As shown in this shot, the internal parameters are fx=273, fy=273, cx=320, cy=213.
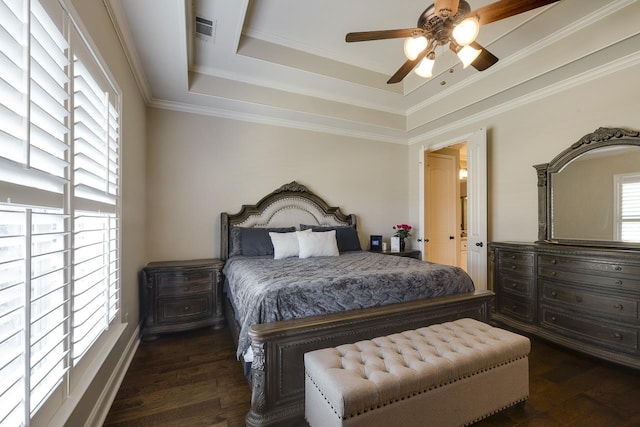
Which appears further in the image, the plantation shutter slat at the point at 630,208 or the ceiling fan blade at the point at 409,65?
the plantation shutter slat at the point at 630,208

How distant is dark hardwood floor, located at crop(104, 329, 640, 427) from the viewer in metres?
1.69

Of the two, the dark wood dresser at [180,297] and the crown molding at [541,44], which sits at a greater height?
the crown molding at [541,44]

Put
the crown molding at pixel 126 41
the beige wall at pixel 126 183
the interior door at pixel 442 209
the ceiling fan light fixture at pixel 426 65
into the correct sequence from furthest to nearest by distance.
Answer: the interior door at pixel 442 209 < the ceiling fan light fixture at pixel 426 65 < the crown molding at pixel 126 41 < the beige wall at pixel 126 183

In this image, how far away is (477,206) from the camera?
3520 mm

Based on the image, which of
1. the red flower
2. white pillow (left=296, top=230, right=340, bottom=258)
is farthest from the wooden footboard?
the red flower

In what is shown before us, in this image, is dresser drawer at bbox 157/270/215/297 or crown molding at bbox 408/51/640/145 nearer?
crown molding at bbox 408/51/640/145

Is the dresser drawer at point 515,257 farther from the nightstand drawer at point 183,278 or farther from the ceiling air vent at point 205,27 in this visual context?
the ceiling air vent at point 205,27

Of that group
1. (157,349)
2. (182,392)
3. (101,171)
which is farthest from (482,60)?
(157,349)

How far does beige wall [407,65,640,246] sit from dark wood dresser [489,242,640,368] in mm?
496

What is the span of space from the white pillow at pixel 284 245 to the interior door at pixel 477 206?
2.32 meters

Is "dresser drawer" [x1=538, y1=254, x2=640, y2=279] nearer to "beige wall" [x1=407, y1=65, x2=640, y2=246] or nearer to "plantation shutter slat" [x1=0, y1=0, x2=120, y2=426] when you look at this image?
"beige wall" [x1=407, y1=65, x2=640, y2=246]

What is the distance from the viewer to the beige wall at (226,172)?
3318 millimetres

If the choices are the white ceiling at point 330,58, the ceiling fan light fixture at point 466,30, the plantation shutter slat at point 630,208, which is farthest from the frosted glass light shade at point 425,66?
the plantation shutter slat at point 630,208

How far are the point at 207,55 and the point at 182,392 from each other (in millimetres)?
3111
